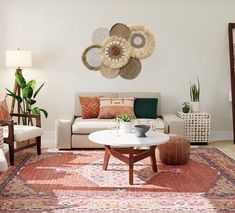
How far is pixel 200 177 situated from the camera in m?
3.88

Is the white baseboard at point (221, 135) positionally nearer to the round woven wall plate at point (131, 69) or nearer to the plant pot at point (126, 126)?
the round woven wall plate at point (131, 69)

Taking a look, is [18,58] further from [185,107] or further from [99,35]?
[185,107]

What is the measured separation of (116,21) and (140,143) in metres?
2.91

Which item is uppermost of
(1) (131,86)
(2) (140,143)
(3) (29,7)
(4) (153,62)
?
(3) (29,7)

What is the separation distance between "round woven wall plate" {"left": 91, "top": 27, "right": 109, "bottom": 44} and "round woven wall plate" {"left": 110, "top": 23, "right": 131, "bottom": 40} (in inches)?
4.0

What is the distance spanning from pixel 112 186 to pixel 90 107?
217 centimetres

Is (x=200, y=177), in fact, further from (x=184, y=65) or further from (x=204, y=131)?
(x=184, y=65)

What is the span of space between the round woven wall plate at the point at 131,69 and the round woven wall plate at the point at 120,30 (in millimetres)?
437

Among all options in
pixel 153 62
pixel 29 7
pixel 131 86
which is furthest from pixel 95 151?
pixel 29 7

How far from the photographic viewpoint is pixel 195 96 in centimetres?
591

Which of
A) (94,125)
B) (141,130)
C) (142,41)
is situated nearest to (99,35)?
(142,41)

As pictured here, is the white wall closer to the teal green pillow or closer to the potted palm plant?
the potted palm plant

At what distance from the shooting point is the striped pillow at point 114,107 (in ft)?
17.9

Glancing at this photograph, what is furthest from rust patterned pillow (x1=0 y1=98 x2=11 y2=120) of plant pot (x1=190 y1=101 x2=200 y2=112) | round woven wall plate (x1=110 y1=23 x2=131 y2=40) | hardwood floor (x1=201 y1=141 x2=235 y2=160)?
hardwood floor (x1=201 y1=141 x2=235 y2=160)
